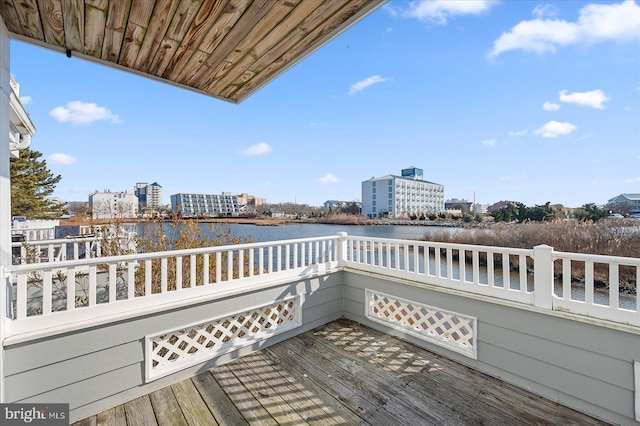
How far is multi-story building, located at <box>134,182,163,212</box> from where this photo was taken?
4.96 meters

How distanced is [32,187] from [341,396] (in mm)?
16098

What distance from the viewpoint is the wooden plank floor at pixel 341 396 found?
6.50 feet

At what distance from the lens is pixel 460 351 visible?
2.73 metres

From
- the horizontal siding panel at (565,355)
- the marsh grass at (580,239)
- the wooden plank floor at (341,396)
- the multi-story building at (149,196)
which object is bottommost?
the wooden plank floor at (341,396)

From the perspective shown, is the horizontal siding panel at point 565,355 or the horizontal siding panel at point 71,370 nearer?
the horizontal siding panel at point 71,370

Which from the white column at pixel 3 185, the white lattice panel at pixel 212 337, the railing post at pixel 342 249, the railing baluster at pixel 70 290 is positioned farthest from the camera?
the railing post at pixel 342 249

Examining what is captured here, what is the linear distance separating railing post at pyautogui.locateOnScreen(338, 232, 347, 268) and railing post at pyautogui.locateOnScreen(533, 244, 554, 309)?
2175mm

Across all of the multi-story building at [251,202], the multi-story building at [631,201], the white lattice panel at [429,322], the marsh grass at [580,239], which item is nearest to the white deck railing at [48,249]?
the white lattice panel at [429,322]

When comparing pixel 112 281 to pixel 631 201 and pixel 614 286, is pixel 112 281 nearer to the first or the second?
pixel 614 286

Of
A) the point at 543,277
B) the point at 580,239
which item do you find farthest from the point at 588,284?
the point at 580,239

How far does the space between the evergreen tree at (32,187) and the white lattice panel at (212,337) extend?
11.9 metres

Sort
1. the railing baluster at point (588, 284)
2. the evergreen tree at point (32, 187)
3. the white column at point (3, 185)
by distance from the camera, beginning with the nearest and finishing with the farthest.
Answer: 1. the white column at point (3, 185)
2. the railing baluster at point (588, 284)
3. the evergreen tree at point (32, 187)

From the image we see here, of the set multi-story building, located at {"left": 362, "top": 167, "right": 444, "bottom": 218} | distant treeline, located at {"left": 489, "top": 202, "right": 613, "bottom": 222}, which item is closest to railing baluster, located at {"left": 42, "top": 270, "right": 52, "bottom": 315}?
distant treeline, located at {"left": 489, "top": 202, "right": 613, "bottom": 222}

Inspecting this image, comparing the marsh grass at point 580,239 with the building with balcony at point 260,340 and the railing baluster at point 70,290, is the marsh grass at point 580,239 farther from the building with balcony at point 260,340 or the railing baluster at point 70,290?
the railing baluster at point 70,290
